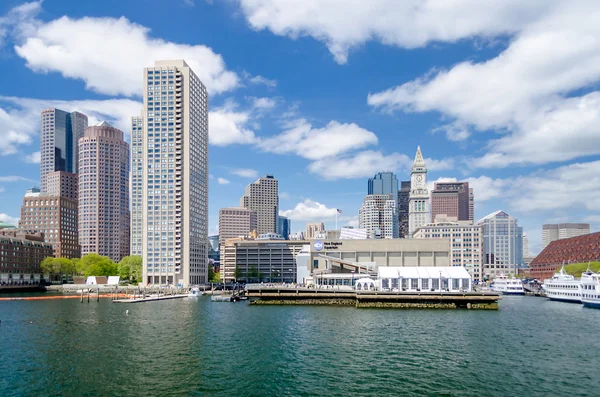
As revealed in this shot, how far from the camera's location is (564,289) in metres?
164

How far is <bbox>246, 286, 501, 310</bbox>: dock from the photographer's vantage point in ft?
429

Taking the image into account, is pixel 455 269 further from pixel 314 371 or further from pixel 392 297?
pixel 314 371

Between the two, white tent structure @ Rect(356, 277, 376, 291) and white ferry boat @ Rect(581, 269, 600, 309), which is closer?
white ferry boat @ Rect(581, 269, 600, 309)

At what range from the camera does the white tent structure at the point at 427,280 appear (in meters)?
143

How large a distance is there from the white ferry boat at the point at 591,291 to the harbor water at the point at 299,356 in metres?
42.1

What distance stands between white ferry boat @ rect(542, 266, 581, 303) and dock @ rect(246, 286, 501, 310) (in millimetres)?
39580

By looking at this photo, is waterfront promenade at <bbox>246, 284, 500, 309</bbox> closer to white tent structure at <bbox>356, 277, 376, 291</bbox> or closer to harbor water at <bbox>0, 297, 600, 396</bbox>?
white tent structure at <bbox>356, 277, 376, 291</bbox>

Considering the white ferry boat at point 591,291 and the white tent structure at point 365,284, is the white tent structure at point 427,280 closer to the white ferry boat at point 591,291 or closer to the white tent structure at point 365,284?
the white tent structure at point 365,284

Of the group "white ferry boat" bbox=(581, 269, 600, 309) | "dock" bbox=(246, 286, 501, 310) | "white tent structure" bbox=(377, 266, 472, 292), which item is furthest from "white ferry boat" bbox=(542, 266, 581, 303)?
"white tent structure" bbox=(377, 266, 472, 292)

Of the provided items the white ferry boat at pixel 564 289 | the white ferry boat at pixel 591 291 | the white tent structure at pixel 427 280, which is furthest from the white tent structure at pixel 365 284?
the white ferry boat at pixel 564 289

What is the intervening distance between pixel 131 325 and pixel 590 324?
9463 centimetres

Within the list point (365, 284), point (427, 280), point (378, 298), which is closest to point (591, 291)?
point (427, 280)

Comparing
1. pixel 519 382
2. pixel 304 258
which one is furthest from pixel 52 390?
pixel 304 258

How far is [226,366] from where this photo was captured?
196 ft
